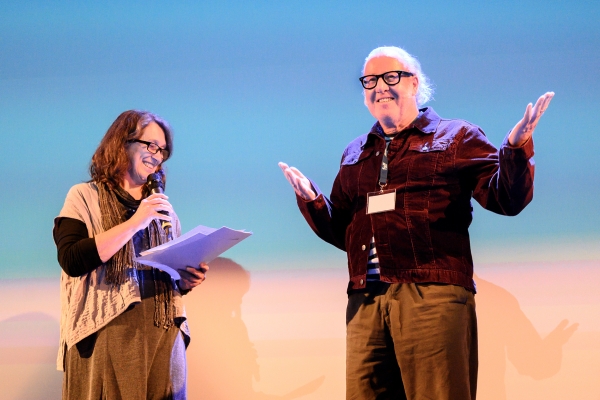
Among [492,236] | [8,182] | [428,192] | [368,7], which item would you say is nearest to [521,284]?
Result: [492,236]

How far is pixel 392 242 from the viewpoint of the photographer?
1845mm

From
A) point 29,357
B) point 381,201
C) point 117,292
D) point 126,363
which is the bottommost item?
point 29,357

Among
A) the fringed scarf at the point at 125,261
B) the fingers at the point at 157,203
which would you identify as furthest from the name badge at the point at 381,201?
the fringed scarf at the point at 125,261

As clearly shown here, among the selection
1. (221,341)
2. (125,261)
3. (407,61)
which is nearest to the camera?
(125,261)

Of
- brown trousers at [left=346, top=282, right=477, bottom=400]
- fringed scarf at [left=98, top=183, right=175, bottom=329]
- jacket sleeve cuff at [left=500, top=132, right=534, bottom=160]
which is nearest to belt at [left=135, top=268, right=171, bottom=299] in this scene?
fringed scarf at [left=98, top=183, right=175, bottom=329]

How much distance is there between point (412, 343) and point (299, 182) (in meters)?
0.63

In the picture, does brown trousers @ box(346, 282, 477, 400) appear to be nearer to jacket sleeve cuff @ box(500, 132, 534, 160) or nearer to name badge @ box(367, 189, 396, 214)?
name badge @ box(367, 189, 396, 214)

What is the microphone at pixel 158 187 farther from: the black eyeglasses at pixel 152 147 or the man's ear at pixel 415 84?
the man's ear at pixel 415 84

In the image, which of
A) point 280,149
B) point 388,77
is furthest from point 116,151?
point 388,77

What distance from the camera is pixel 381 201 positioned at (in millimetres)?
1910

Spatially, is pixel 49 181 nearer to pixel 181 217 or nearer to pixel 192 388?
pixel 181 217

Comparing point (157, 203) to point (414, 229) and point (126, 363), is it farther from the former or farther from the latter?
point (414, 229)

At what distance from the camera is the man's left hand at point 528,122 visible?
1.59 m

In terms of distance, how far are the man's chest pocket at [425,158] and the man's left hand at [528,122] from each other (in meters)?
0.27
